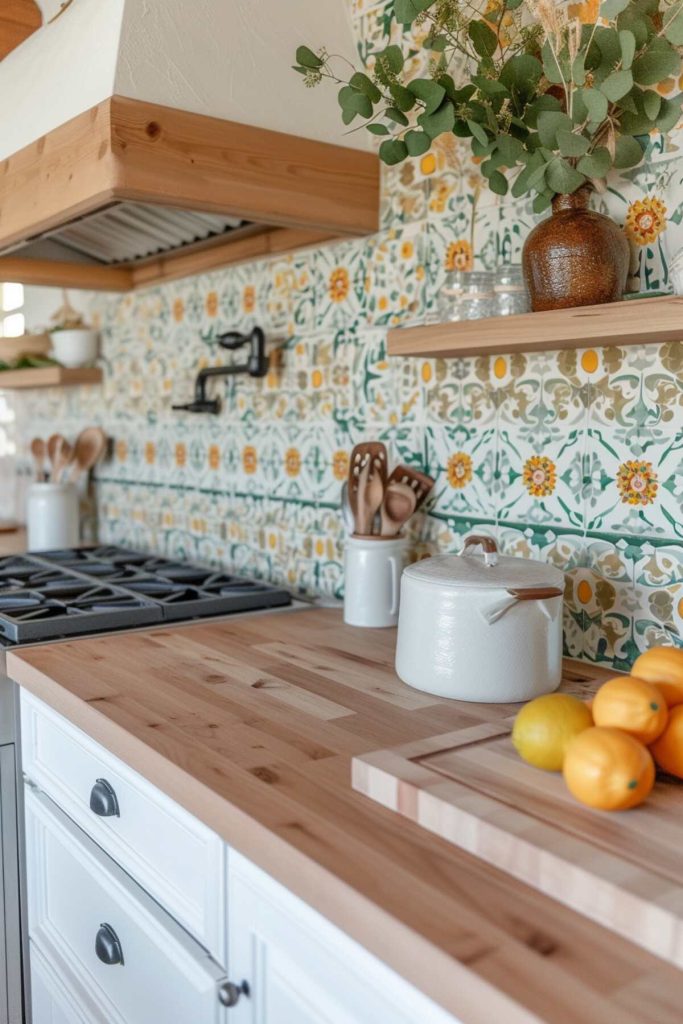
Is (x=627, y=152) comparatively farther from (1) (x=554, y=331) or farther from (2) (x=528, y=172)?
(1) (x=554, y=331)

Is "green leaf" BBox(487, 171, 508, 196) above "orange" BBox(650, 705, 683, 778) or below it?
above

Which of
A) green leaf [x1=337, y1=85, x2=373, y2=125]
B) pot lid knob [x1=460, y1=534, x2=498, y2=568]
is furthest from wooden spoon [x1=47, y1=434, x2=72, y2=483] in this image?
pot lid knob [x1=460, y1=534, x2=498, y2=568]

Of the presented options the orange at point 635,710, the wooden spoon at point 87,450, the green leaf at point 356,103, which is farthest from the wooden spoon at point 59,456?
the orange at point 635,710

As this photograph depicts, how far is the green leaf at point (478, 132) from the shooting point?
4.00 ft

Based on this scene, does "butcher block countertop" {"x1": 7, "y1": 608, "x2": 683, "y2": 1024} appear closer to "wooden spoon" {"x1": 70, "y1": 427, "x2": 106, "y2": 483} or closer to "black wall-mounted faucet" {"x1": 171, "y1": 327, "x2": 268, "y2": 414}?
"black wall-mounted faucet" {"x1": 171, "y1": 327, "x2": 268, "y2": 414}

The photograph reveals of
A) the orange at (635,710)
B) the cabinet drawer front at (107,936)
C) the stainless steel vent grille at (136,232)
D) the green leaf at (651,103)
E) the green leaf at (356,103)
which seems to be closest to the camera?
the orange at (635,710)

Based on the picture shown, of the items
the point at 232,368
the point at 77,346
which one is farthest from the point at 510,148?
the point at 77,346

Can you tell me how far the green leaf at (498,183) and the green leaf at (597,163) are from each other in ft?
0.49

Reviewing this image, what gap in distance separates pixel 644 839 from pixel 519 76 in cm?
96

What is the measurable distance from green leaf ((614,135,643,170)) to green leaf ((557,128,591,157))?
5cm

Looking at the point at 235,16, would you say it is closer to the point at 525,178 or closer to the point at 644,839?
the point at 525,178

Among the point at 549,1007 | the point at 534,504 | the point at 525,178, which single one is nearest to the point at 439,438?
the point at 534,504

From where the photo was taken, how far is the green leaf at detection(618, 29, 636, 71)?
1.05 m

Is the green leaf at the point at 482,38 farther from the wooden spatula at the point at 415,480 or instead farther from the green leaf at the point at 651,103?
the wooden spatula at the point at 415,480
